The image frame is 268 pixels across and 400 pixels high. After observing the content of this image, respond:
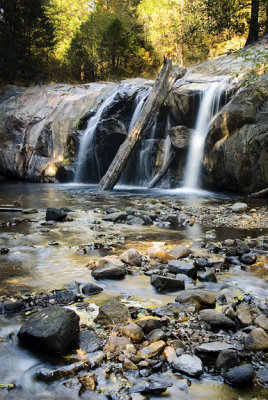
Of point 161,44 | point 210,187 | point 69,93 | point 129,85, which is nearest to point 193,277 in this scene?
point 210,187

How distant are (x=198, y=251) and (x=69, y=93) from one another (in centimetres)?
1770

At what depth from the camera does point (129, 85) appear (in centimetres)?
1686

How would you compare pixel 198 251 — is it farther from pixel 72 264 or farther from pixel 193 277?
pixel 72 264

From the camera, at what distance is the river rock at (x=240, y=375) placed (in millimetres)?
2008

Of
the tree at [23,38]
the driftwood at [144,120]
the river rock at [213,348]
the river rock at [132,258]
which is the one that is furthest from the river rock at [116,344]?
the tree at [23,38]

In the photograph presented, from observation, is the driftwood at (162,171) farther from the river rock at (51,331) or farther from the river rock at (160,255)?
the river rock at (51,331)

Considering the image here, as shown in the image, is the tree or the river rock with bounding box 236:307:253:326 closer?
the river rock with bounding box 236:307:253:326

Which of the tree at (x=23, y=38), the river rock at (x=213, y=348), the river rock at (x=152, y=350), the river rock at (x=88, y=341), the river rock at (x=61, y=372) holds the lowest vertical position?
the river rock at (x=61, y=372)

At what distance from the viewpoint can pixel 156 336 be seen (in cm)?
242

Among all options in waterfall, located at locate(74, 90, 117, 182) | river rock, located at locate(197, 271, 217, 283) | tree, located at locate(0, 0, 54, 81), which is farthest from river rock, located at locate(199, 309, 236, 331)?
tree, located at locate(0, 0, 54, 81)

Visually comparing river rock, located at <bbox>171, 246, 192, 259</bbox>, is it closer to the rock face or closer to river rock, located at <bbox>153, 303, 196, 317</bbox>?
river rock, located at <bbox>153, 303, 196, 317</bbox>

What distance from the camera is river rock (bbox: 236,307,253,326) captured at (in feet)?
8.79

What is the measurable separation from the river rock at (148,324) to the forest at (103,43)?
20.5 metres

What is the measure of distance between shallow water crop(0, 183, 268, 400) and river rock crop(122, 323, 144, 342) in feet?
1.33
